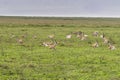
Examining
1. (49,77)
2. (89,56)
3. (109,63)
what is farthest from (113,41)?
(49,77)

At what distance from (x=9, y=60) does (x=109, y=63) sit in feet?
15.8

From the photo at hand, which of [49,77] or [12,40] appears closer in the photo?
[49,77]

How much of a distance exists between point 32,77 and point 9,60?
12.6ft

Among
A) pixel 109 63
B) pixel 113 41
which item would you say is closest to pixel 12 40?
pixel 113 41

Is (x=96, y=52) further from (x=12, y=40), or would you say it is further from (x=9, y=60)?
(x=12, y=40)

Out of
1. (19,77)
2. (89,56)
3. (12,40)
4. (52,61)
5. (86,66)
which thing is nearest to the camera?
Result: (19,77)

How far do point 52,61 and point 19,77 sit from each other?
12.3 ft

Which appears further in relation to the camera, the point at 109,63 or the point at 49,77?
the point at 109,63

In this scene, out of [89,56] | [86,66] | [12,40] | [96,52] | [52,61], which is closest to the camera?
[86,66]

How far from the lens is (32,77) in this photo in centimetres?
1248

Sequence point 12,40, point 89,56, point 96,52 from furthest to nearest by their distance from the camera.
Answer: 1. point 12,40
2. point 96,52
3. point 89,56

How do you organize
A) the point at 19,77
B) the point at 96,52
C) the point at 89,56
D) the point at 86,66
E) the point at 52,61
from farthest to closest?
the point at 96,52, the point at 89,56, the point at 52,61, the point at 86,66, the point at 19,77

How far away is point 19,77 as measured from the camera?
12.4 m

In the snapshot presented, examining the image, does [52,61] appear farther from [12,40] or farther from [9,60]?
[12,40]
